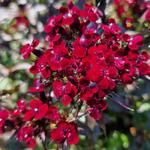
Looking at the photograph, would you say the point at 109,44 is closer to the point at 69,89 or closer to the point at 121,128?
the point at 69,89

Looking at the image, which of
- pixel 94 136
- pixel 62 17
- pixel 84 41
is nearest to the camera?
pixel 84 41

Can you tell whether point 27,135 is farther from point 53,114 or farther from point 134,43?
point 134,43

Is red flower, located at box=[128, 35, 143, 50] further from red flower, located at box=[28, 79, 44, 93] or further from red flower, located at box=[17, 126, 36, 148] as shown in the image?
red flower, located at box=[17, 126, 36, 148]

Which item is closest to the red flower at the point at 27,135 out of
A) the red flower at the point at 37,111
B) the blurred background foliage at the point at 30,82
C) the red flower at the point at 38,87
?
the red flower at the point at 37,111

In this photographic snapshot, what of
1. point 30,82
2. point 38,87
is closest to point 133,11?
point 30,82

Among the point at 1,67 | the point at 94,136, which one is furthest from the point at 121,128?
the point at 1,67

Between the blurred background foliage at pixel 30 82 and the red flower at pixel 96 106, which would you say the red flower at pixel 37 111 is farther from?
the blurred background foliage at pixel 30 82
